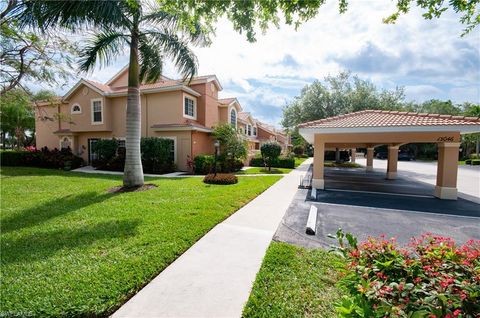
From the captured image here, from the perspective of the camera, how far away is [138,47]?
10.1 m

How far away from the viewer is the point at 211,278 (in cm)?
351

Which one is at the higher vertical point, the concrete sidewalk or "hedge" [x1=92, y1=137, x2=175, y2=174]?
"hedge" [x1=92, y1=137, x2=175, y2=174]

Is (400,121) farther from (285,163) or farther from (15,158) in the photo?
(15,158)

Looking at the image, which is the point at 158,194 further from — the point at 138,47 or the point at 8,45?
the point at 8,45

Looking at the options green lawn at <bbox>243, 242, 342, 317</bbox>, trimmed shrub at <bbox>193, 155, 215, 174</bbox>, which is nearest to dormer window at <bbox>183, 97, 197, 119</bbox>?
trimmed shrub at <bbox>193, 155, 215, 174</bbox>

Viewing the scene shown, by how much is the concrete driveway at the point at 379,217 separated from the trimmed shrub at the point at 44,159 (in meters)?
18.4

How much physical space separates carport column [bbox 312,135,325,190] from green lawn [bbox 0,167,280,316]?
4.05 meters

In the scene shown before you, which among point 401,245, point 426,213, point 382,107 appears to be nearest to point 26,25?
point 401,245

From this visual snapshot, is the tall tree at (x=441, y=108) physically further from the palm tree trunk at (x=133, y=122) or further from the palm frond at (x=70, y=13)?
the palm frond at (x=70, y=13)

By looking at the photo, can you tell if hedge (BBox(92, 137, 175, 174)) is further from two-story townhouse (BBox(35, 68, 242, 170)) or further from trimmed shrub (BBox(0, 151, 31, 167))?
trimmed shrub (BBox(0, 151, 31, 167))

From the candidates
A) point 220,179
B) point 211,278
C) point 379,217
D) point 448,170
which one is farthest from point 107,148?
point 448,170

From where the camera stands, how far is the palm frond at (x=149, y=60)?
1021cm

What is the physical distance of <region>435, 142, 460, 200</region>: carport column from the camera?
9266mm

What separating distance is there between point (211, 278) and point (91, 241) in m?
2.98
